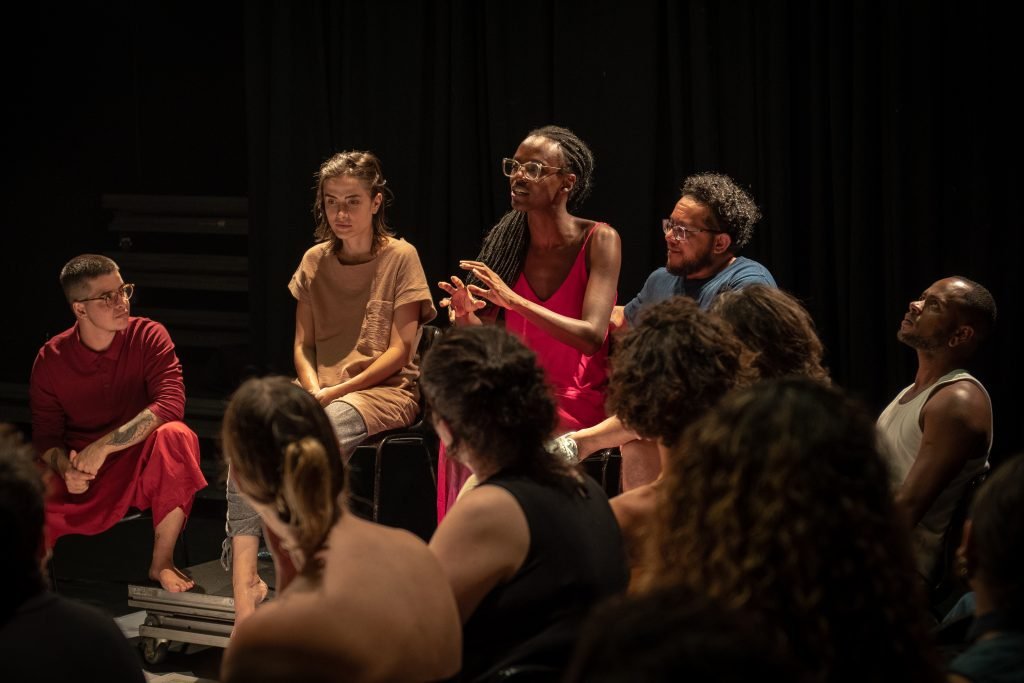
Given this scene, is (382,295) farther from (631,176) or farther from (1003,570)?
(1003,570)

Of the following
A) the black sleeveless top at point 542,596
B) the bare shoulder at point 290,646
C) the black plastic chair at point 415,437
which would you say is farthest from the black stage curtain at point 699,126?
the bare shoulder at point 290,646

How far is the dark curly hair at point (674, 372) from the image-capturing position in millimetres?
2219

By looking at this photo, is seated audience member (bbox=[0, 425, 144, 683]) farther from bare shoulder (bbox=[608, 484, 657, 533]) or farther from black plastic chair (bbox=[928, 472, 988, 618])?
black plastic chair (bbox=[928, 472, 988, 618])

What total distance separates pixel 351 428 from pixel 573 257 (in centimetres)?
84

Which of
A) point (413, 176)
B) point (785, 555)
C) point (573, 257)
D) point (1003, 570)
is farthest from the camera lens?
point (413, 176)

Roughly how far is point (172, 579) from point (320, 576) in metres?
2.32

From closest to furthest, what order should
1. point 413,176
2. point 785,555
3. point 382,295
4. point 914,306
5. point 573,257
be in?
point 785,555 < point 914,306 < point 573,257 < point 382,295 < point 413,176

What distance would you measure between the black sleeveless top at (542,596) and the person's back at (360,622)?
0.14 meters

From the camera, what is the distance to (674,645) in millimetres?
952

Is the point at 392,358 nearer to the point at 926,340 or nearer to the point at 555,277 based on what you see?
the point at 555,277

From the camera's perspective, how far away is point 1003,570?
152 cm

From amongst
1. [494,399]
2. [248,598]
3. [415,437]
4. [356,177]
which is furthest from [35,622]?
[356,177]

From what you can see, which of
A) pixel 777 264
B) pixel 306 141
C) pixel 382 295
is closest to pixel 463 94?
pixel 306 141

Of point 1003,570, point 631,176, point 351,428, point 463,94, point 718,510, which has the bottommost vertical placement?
point 351,428
